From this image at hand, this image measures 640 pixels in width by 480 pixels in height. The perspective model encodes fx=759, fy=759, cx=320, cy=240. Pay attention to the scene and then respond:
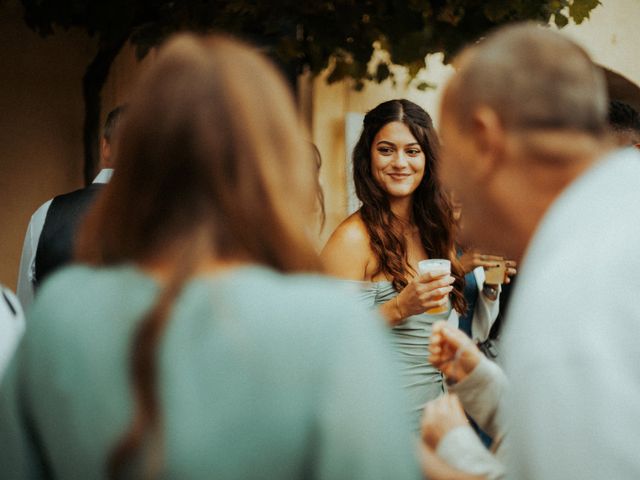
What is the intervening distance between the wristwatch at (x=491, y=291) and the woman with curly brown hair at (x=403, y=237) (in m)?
0.19

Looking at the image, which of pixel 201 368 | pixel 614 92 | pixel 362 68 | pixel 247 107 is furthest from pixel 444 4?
pixel 614 92

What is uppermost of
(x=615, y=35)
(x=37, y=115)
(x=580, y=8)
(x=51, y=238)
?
(x=615, y=35)

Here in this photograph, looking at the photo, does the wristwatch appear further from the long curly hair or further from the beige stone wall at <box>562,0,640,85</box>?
the beige stone wall at <box>562,0,640,85</box>

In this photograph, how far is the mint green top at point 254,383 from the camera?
92 cm

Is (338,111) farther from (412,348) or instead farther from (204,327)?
(204,327)

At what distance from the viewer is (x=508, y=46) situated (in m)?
1.29

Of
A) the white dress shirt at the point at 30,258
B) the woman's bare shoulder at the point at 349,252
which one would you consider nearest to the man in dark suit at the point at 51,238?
the white dress shirt at the point at 30,258

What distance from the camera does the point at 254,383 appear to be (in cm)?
92

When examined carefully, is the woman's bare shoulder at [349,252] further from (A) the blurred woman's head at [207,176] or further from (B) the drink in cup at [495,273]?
(A) the blurred woman's head at [207,176]

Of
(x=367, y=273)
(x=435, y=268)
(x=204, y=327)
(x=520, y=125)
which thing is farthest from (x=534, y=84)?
(x=367, y=273)

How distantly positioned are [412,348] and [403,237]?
45 cm

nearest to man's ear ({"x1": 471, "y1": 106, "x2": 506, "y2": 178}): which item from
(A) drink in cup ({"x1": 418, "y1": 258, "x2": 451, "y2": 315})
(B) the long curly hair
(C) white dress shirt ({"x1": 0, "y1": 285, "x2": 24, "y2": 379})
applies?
(C) white dress shirt ({"x1": 0, "y1": 285, "x2": 24, "y2": 379})

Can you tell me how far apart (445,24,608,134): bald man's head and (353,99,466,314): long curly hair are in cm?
171

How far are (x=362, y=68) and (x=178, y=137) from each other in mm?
2950
